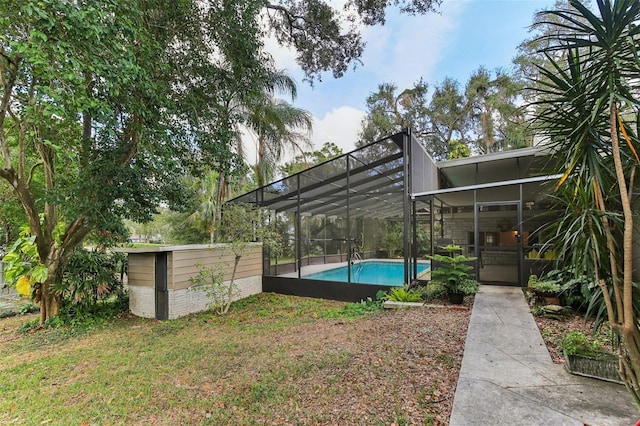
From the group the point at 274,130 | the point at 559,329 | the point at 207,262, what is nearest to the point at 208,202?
the point at 274,130

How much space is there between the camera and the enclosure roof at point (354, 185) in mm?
7633

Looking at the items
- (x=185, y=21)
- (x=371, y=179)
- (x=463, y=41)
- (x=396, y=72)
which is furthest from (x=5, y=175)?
(x=396, y=72)

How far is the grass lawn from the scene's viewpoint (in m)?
2.57

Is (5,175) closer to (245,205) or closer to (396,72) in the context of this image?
(245,205)

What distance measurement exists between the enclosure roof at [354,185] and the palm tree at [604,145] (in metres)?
5.37

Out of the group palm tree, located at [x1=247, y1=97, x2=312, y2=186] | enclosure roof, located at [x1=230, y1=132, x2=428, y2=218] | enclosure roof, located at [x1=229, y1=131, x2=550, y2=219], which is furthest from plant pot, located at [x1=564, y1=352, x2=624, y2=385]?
palm tree, located at [x1=247, y1=97, x2=312, y2=186]

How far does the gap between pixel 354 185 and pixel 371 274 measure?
2479mm

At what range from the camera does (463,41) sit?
475 inches

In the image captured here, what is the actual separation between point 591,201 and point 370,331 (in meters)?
3.31

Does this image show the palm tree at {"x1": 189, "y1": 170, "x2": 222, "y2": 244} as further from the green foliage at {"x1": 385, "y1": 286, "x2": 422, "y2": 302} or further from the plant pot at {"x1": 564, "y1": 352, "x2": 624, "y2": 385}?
the plant pot at {"x1": 564, "y1": 352, "x2": 624, "y2": 385}

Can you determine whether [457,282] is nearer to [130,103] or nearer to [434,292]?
[434,292]

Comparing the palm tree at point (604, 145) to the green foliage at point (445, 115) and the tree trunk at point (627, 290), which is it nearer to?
the tree trunk at point (627, 290)

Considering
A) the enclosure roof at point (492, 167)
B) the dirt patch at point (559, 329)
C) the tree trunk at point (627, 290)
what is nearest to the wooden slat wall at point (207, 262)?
the dirt patch at point (559, 329)

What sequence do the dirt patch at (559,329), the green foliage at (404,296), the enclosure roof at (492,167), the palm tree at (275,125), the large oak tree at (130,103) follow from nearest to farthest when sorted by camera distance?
the dirt patch at (559,329)
the large oak tree at (130,103)
the green foliage at (404,296)
the enclosure roof at (492,167)
the palm tree at (275,125)
